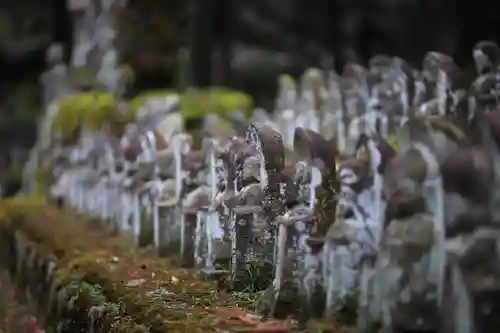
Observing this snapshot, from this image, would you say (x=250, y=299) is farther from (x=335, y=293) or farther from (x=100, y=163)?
(x=100, y=163)

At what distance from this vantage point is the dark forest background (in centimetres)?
875

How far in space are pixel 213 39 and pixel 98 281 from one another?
678 cm

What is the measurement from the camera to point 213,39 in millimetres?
9328

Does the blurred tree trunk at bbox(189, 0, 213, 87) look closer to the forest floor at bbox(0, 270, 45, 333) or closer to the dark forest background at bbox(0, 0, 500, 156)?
the dark forest background at bbox(0, 0, 500, 156)

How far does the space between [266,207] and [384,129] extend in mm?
1732

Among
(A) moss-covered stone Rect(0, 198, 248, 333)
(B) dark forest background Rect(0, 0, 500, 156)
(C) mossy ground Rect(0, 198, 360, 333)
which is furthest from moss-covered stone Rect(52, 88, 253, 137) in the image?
(C) mossy ground Rect(0, 198, 360, 333)

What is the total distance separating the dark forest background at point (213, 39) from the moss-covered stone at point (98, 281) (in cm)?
399

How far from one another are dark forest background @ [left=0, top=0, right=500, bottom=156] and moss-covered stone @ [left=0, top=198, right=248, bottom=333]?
399 centimetres

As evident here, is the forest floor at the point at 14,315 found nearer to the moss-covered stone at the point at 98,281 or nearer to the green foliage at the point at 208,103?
the moss-covered stone at the point at 98,281

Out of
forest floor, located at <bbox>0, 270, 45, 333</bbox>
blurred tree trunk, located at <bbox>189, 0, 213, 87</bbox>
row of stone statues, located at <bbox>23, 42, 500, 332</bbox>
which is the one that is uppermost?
blurred tree trunk, located at <bbox>189, 0, 213, 87</bbox>

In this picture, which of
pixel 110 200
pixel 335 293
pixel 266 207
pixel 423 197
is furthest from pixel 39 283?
pixel 423 197

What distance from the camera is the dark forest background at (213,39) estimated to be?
8.75 meters

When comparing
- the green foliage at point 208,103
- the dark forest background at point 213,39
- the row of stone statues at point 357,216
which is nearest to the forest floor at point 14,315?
the row of stone statues at point 357,216

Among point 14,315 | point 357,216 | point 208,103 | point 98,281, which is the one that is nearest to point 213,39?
point 208,103
